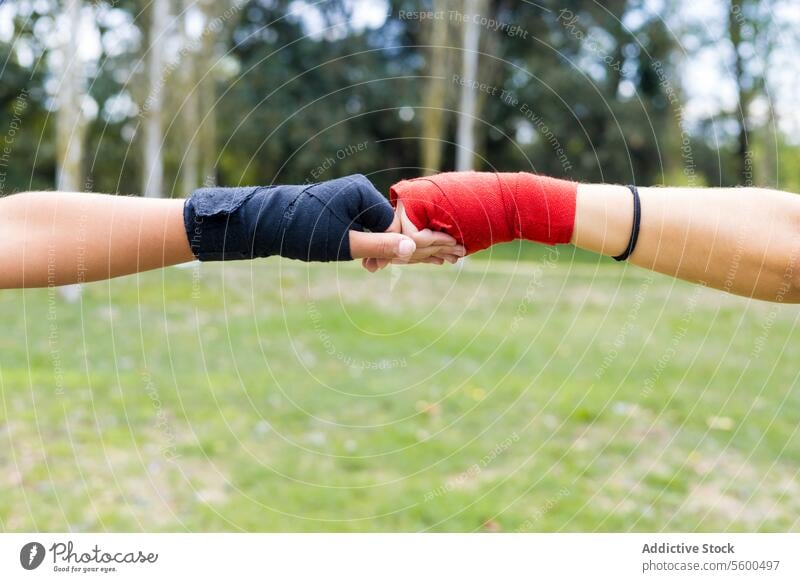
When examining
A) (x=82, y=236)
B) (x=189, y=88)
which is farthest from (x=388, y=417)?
(x=189, y=88)

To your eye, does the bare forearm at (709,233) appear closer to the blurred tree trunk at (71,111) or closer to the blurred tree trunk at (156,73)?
the blurred tree trunk at (71,111)

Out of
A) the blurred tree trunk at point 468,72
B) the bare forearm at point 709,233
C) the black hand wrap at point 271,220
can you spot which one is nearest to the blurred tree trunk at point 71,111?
the blurred tree trunk at point 468,72

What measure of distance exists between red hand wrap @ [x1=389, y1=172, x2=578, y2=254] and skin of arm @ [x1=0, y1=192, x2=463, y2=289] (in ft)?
2.41

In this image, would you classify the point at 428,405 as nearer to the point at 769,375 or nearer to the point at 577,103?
the point at 769,375

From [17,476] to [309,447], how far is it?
1.56m

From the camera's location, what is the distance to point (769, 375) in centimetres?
624

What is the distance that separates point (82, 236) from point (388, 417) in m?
3.22

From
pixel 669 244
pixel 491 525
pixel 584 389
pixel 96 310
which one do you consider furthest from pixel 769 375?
pixel 96 310

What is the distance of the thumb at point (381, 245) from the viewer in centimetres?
224

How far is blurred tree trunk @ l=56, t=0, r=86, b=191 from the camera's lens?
8.01 m

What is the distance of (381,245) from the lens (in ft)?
7.48
